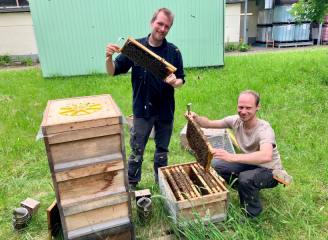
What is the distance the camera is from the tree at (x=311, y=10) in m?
7.80

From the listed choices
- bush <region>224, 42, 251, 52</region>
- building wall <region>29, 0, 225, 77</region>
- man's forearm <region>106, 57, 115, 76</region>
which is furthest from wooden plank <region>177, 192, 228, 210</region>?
bush <region>224, 42, 251, 52</region>

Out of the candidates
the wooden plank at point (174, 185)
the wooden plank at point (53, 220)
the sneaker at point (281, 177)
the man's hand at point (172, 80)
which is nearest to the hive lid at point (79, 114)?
the man's hand at point (172, 80)

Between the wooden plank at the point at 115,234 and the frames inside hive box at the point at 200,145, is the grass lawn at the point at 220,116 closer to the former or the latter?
the wooden plank at the point at 115,234

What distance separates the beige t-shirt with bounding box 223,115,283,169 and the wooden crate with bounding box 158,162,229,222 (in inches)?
17.8

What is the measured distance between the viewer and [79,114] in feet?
8.32

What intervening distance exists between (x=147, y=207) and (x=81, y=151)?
3.29ft

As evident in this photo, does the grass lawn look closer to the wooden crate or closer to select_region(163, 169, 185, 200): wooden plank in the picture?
the wooden crate

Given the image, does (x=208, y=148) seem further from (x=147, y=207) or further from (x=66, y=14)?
(x=66, y=14)

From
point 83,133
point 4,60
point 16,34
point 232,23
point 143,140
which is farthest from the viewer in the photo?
point 232,23

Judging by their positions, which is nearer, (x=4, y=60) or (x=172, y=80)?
(x=172, y=80)

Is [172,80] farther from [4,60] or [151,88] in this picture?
[4,60]

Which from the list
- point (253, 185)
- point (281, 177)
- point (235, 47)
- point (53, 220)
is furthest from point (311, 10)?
point (235, 47)

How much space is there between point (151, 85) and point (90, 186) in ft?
4.09

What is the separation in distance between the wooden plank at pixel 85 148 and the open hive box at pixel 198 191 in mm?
809
